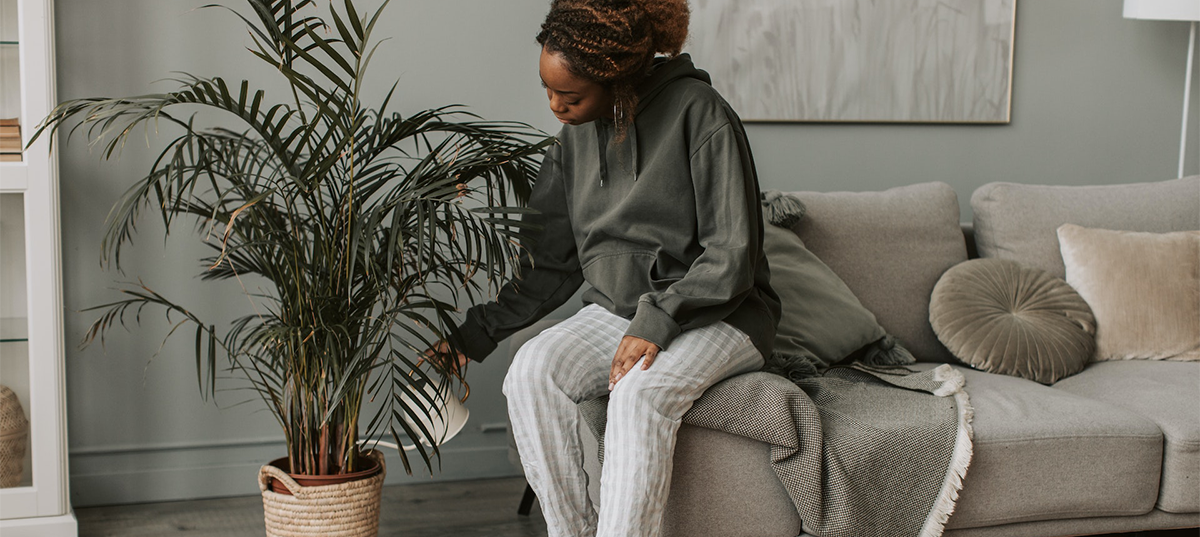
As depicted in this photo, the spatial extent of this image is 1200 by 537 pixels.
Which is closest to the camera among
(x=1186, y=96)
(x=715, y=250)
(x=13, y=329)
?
(x=715, y=250)

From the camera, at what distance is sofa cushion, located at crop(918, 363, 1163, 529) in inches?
68.3

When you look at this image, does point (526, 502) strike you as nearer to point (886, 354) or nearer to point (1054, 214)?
point (886, 354)

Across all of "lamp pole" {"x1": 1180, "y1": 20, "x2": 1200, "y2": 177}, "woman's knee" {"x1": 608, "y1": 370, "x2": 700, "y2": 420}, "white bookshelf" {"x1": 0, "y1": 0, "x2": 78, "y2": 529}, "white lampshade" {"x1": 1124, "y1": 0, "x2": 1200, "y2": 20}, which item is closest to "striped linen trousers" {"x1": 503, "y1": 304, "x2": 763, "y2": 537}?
"woman's knee" {"x1": 608, "y1": 370, "x2": 700, "y2": 420}

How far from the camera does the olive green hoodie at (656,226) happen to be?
5.31 feet

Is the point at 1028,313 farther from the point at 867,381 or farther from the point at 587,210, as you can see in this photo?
the point at 587,210

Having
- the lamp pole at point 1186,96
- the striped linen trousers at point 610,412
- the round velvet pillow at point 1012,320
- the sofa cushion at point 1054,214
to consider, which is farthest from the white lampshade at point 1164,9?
the striped linen trousers at point 610,412

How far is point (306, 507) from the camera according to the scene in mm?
1771

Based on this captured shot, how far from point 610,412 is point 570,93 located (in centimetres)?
57

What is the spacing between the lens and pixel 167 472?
233 cm

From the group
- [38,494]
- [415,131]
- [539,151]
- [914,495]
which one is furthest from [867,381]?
[38,494]

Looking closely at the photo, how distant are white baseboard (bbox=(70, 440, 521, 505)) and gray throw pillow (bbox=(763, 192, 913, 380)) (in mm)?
799

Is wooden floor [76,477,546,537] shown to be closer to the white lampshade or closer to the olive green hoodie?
the olive green hoodie

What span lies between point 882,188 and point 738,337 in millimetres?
1358

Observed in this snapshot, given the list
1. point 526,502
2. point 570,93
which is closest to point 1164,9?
point 570,93
